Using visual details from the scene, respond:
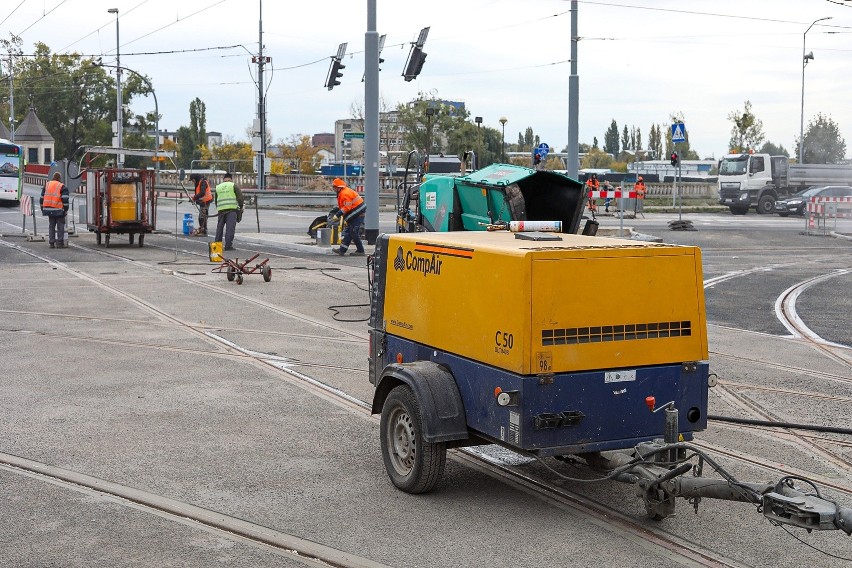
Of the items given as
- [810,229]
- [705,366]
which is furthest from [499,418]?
[810,229]

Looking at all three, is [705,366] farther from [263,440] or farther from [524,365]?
[263,440]

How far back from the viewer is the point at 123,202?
26156mm

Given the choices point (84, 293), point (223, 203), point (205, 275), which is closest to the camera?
point (84, 293)

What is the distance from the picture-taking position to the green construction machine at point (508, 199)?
13523 mm

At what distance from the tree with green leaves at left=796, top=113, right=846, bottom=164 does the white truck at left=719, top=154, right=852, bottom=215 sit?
31.5m

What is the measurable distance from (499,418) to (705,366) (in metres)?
1.35

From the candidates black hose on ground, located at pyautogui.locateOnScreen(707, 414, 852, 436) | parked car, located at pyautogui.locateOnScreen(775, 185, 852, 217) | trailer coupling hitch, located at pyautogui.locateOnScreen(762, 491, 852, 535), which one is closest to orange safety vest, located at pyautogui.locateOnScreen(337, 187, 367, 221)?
black hose on ground, located at pyautogui.locateOnScreen(707, 414, 852, 436)

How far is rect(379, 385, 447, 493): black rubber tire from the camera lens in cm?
671

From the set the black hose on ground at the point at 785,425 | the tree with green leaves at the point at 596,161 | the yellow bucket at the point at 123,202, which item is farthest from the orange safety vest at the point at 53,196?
the tree with green leaves at the point at 596,161

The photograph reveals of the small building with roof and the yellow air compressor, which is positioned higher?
the small building with roof

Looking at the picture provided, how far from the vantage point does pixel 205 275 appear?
2000 cm

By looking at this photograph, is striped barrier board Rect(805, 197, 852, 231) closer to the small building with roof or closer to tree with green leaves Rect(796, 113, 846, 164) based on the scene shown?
tree with green leaves Rect(796, 113, 846, 164)

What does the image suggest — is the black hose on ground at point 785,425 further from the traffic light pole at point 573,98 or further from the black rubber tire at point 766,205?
the black rubber tire at point 766,205

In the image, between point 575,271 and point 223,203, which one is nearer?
point 575,271
